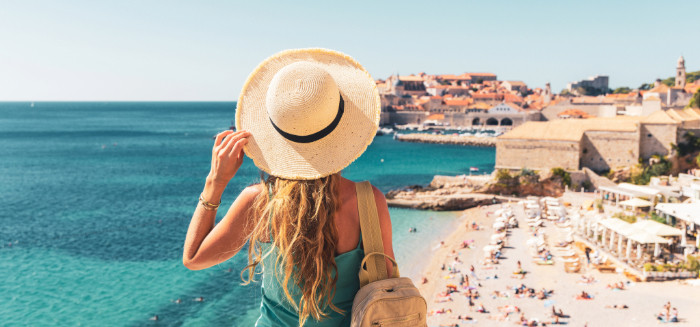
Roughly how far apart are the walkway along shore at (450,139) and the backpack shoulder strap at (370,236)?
51.7m

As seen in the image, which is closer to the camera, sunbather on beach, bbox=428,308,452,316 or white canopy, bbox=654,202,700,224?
sunbather on beach, bbox=428,308,452,316

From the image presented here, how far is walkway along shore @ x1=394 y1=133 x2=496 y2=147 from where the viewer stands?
52078 mm

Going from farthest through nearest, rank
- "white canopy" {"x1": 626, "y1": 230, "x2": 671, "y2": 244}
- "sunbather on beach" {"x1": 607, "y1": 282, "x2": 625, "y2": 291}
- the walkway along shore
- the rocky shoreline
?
the walkway along shore → the rocky shoreline → "white canopy" {"x1": 626, "y1": 230, "x2": 671, "y2": 244} → "sunbather on beach" {"x1": 607, "y1": 282, "x2": 625, "y2": 291}

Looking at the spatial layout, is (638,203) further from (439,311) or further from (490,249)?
(439,311)

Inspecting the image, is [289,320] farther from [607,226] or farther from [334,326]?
[607,226]

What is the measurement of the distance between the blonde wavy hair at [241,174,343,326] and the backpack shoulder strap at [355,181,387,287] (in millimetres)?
78

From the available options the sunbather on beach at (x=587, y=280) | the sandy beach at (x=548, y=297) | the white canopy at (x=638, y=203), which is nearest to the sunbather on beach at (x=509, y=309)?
the sandy beach at (x=548, y=297)

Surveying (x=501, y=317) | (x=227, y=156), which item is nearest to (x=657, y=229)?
(x=501, y=317)

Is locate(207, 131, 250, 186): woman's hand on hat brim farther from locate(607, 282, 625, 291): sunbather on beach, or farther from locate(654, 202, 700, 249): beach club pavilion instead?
locate(654, 202, 700, 249): beach club pavilion

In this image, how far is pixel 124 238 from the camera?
1988cm

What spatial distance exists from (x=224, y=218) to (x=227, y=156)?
0.18 m

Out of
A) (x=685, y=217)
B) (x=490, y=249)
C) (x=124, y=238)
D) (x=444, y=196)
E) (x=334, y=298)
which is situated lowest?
(x=124, y=238)

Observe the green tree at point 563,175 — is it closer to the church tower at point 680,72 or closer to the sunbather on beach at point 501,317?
the sunbather on beach at point 501,317

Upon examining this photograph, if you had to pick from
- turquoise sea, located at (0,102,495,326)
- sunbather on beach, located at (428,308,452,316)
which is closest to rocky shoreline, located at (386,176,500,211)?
turquoise sea, located at (0,102,495,326)
